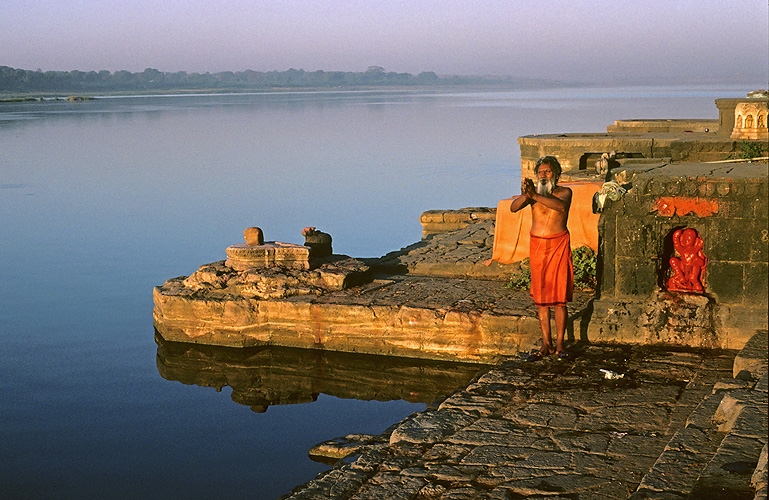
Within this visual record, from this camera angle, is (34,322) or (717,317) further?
(34,322)

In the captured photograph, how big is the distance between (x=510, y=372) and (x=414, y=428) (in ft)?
4.24

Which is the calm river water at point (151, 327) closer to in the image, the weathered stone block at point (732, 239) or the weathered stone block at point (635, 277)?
the weathered stone block at point (635, 277)

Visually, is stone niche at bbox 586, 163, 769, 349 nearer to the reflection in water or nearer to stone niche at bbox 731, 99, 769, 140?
the reflection in water

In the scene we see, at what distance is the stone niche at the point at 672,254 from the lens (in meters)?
6.98

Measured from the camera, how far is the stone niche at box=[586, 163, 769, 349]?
698 centimetres

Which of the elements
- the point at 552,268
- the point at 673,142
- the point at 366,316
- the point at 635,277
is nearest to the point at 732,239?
the point at 635,277

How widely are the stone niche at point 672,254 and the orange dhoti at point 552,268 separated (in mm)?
644

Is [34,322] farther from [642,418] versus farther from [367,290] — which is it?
[642,418]

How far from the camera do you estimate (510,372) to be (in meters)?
7.03

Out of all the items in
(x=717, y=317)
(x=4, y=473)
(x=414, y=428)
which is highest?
(x=717, y=317)

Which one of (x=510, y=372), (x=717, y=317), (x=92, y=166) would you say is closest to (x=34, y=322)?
(x=510, y=372)

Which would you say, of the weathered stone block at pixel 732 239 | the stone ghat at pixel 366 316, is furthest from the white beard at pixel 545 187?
Answer: the stone ghat at pixel 366 316

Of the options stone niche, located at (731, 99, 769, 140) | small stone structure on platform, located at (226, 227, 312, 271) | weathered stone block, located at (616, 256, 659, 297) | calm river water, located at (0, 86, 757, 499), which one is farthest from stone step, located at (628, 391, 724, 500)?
stone niche, located at (731, 99, 769, 140)

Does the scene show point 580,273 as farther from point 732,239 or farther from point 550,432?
point 550,432
